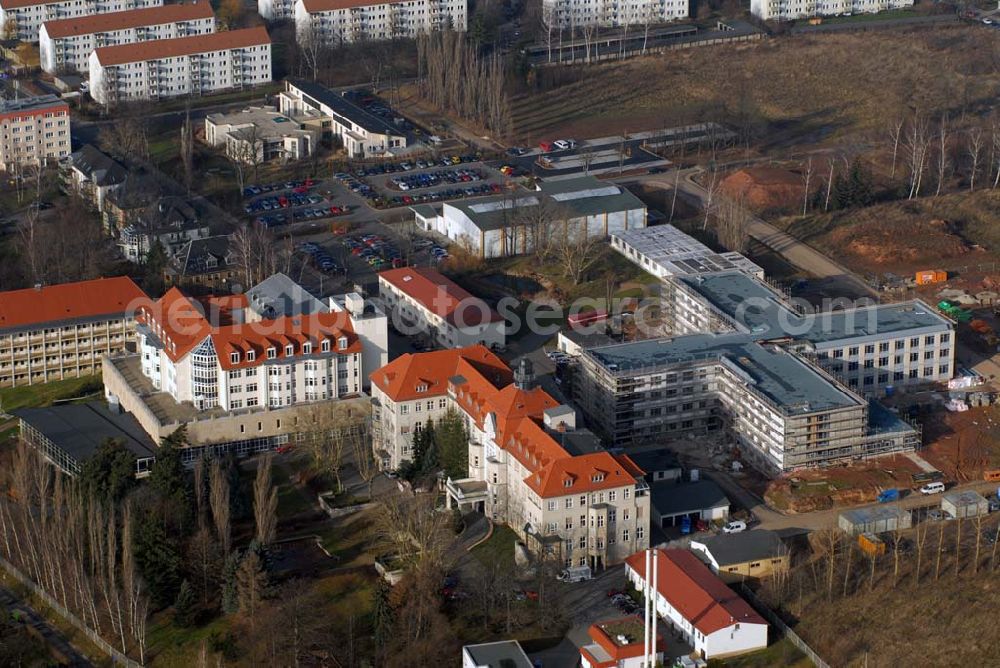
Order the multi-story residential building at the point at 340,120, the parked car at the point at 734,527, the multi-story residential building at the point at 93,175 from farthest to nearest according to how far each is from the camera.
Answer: the multi-story residential building at the point at 340,120 → the multi-story residential building at the point at 93,175 → the parked car at the point at 734,527

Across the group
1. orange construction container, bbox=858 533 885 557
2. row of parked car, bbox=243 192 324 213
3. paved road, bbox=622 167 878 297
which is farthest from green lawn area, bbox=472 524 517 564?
row of parked car, bbox=243 192 324 213

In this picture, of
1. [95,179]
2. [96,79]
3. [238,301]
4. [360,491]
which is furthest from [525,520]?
[96,79]

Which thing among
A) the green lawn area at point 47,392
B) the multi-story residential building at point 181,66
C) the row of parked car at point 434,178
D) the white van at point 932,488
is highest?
the multi-story residential building at point 181,66

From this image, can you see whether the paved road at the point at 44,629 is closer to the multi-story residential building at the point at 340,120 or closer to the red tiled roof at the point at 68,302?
the red tiled roof at the point at 68,302

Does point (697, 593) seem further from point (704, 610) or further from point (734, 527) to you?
point (734, 527)

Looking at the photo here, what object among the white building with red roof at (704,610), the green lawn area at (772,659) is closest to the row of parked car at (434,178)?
the white building with red roof at (704,610)

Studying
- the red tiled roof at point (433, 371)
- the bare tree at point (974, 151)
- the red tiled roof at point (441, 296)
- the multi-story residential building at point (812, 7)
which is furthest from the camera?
the multi-story residential building at point (812, 7)

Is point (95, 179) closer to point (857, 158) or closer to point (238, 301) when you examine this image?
point (238, 301)
